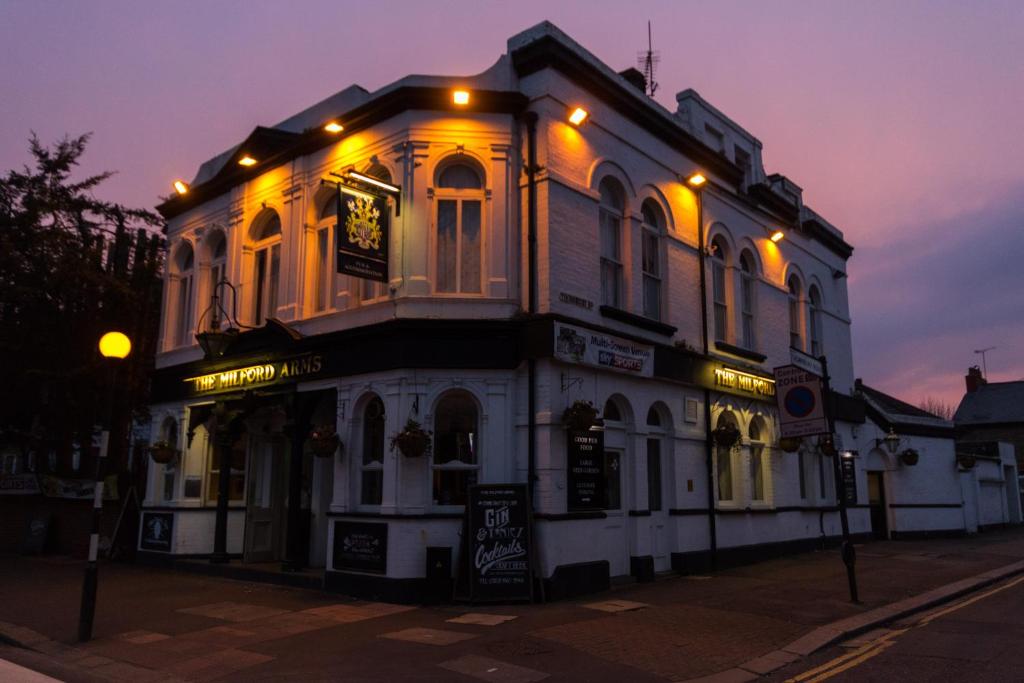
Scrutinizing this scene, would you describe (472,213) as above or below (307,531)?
above

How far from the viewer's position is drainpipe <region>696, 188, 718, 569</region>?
1602 cm

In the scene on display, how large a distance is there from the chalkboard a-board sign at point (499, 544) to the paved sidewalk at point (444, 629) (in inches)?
12.2

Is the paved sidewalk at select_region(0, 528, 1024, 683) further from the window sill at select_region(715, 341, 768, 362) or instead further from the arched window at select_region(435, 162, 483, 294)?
the arched window at select_region(435, 162, 483, 294)

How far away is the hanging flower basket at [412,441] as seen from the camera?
12.0 metres

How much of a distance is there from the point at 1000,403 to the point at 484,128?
2028 inches

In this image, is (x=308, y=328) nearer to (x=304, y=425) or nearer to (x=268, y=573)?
(x=304, y=425)

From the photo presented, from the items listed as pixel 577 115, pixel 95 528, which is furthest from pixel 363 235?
pixel 95 528

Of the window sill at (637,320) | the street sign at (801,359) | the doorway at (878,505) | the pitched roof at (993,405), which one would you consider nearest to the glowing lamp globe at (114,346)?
the window sill at (637,320)

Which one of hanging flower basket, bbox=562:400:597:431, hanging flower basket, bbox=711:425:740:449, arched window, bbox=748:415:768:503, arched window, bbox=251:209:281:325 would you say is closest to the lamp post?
arched window, bbox=251:209:281:325

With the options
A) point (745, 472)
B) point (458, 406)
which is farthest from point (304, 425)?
point (745, 472)

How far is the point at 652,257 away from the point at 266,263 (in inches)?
320

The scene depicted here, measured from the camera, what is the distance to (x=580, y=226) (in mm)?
13938

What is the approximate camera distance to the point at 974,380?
5453 cm

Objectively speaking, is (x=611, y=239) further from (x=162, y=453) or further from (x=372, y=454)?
(x=162, y=453)
